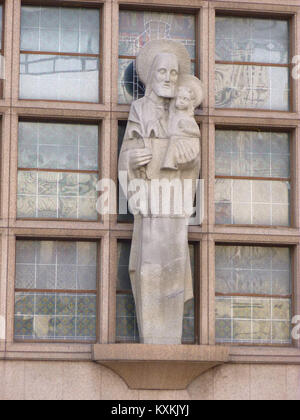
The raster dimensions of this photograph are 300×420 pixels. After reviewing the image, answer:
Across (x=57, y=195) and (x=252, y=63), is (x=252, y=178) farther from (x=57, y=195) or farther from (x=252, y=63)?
(x=57, y=195)

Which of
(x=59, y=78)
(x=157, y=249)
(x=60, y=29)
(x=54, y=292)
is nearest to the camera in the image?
(x=157, y=249)

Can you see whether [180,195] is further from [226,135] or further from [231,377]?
[231,377]

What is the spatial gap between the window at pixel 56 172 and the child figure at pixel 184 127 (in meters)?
1.21

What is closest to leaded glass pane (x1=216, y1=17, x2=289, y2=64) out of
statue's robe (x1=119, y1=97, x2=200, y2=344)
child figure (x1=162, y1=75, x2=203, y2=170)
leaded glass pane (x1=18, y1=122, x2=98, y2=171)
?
child figure (x1=162, y1=75, x2=203, y2=170)

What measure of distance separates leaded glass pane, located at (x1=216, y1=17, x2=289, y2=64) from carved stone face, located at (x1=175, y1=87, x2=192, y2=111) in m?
1.18

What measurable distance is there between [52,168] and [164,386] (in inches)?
129

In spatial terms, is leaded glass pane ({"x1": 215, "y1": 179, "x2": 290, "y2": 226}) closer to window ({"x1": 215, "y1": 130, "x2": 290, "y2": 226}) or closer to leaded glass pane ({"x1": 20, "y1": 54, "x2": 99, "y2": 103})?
window ({"x1": 215, "y1": 130, "x2": 290, "y2": 226})

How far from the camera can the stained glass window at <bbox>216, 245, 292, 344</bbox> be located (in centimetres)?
1766

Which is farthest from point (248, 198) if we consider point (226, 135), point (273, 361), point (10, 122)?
point (10, 122)

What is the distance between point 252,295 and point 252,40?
361cm

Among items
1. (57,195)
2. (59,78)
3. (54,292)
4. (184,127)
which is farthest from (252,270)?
(59,78)

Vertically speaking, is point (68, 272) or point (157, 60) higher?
point (157, 60)

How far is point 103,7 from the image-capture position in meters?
17.9

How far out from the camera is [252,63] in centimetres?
1834
